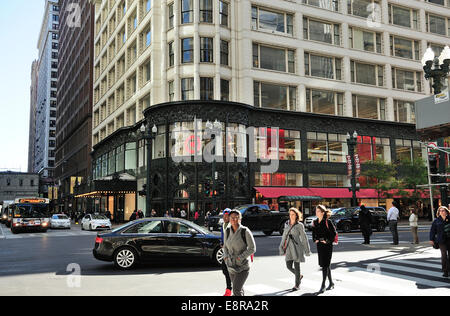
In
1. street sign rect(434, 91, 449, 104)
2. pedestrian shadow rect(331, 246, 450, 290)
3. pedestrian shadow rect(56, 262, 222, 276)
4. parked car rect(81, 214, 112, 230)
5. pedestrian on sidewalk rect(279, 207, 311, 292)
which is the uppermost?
street sign rect(434, 91, 449, 104)

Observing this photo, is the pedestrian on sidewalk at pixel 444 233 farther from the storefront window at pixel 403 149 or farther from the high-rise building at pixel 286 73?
the storefront window at pixel 403 149

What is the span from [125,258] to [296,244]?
5216 millimetres

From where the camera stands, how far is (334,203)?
3978cm

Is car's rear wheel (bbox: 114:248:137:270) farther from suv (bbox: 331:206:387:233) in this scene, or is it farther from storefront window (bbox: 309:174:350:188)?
storefront window (bbox: 309:174:350:188)

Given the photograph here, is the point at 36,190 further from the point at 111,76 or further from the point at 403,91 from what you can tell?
the point at 403,91

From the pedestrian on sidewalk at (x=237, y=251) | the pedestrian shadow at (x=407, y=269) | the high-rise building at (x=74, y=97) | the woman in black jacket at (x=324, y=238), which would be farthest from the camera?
the high-rise building at (x=74, y=97)

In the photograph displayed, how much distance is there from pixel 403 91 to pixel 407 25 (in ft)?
26.5

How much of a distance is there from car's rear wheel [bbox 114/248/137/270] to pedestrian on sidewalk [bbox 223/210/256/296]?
547 centimetres

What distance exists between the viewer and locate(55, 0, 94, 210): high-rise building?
70.1 meters

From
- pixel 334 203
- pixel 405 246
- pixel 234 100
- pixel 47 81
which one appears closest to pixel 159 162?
pixel 234 100

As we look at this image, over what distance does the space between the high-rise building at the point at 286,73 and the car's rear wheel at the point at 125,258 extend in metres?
22.3

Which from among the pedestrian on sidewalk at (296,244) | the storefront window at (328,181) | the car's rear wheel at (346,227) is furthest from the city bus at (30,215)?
the pedestrian on sidewalk at (296,244)

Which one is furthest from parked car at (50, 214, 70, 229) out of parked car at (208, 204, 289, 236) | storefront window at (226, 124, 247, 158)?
parked car at (208, 204, 289, 236)

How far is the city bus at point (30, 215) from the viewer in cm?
3038
